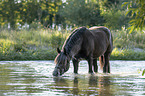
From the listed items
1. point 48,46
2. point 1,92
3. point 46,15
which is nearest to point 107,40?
point 1,92

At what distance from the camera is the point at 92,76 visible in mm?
11242

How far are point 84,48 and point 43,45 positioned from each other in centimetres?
A: 1259

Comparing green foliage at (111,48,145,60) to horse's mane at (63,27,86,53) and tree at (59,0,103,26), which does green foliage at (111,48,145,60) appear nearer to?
horse's mane at (63,27,86,53)

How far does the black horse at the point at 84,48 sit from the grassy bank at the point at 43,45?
7712mm

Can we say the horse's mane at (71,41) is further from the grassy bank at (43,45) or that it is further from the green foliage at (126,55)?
the green foliage at (126,55)

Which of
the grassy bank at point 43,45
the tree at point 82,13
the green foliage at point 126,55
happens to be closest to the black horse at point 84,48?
the grassy bank at point 43,45

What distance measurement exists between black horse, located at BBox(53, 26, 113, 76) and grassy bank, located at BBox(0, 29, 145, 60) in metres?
7.71

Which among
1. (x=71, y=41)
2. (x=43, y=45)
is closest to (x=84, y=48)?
(x=71, y=41)

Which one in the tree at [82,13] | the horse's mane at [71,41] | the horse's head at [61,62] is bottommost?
the tree at [82,13]

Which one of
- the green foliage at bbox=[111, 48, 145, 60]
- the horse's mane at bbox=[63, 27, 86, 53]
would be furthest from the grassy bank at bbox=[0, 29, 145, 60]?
the horse's mane at bbox=[63, 27, 86, 53]

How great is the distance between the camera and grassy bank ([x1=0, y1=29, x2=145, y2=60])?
66.6ft

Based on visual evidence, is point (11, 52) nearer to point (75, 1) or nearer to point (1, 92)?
point (1, 92)

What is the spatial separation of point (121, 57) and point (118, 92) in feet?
44.8

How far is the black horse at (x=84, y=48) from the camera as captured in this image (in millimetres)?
10414
